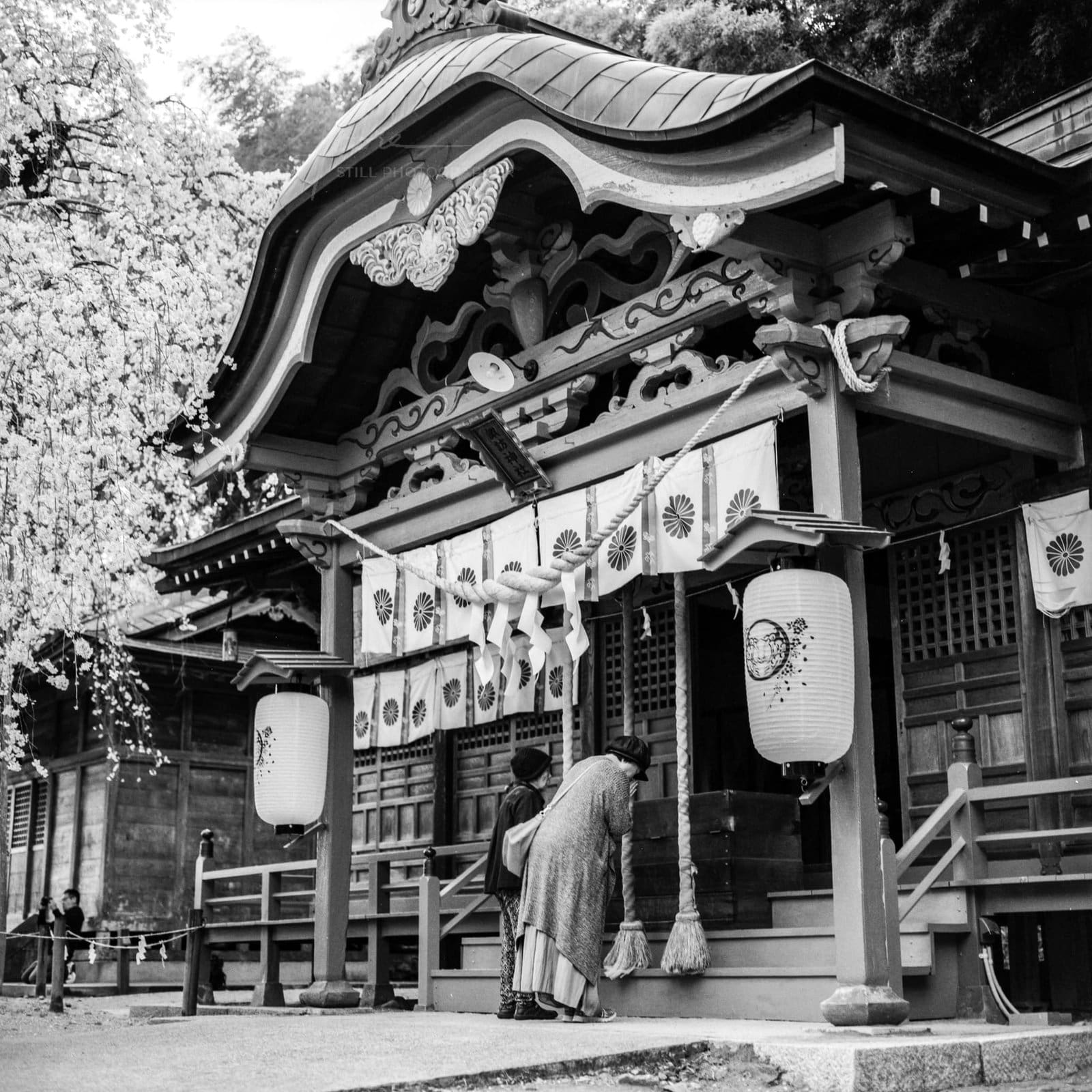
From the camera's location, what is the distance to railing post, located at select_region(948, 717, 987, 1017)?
766 cm

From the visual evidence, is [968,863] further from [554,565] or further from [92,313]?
[92,313]

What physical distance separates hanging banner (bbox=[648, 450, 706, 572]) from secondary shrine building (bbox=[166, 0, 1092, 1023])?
0.9 inches

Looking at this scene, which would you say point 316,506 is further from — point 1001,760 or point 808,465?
point 1001,760

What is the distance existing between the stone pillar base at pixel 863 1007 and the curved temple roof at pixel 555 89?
13.9 ft

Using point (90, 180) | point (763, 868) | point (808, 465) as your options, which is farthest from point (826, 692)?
point (90, 180)

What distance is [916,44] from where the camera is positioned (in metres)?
20.5

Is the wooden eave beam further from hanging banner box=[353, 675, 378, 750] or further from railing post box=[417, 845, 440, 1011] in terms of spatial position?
hanging banner box=[353, 675, 378, 750]

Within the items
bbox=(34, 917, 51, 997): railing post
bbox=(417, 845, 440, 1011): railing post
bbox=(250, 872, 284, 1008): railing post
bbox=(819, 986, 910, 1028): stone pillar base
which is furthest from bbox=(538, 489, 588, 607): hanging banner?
bbox=(34, 917, 51, 997): railing post

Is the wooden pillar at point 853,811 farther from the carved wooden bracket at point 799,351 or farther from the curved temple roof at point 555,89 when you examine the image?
the curved temple roof at point 555,89

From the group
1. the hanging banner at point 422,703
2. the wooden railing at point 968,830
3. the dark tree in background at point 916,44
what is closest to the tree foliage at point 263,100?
the dark tree in background at point 916,44

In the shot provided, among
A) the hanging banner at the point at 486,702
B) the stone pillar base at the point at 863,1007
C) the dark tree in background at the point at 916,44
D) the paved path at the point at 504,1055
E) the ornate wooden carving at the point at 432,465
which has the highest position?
the dark tree in background at the point at 916,44

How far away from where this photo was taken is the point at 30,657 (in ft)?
57.7

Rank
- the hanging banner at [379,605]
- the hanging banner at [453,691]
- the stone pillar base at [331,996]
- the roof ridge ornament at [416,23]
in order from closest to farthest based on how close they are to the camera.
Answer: the roof ridge ornament at [416,23] < the stone pillar base at [331,996] < the hanging banner at [379,605] < the hanging banner at [453,691]

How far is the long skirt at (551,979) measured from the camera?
7680 millimetres
